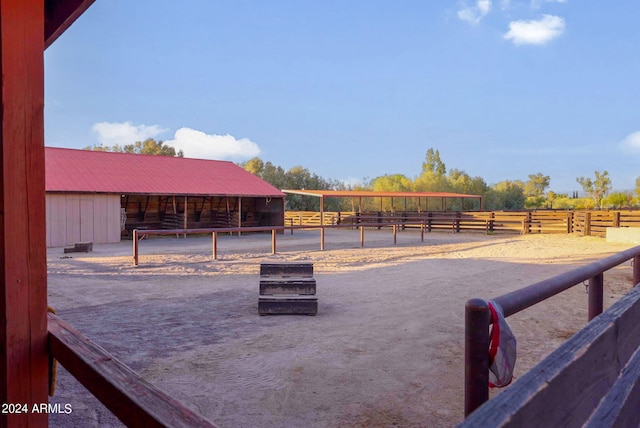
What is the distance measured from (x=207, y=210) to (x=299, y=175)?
22.0 metres

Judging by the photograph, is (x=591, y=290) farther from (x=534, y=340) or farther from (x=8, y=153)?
(x=8, y=153)

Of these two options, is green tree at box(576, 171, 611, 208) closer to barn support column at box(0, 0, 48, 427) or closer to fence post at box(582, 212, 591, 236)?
fence post at box(582, 212, 591, 236)

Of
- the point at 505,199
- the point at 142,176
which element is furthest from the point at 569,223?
the point at 505,199

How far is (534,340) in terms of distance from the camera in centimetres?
536

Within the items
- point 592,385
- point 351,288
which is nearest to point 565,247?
point 351,288

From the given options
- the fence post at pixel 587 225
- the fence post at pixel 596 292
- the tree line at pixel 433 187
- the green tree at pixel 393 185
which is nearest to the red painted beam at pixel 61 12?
the fence post at pixel 596 292

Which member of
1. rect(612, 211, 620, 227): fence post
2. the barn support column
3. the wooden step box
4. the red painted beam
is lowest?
the wooden step box

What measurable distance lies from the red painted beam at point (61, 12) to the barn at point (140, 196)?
17.4 metres

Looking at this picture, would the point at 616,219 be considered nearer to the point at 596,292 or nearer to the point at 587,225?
the point at 587,225

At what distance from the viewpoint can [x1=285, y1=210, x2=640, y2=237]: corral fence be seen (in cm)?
2244

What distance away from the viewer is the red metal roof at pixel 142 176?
65.2ft

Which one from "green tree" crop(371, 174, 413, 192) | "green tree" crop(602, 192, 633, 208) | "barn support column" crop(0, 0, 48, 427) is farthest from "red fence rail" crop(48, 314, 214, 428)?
"green tree" crop(602, 192, 633, 208)

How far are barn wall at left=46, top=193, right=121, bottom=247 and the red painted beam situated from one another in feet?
57.4

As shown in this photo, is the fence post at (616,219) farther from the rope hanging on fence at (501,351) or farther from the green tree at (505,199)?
the green tree at (505,199)
